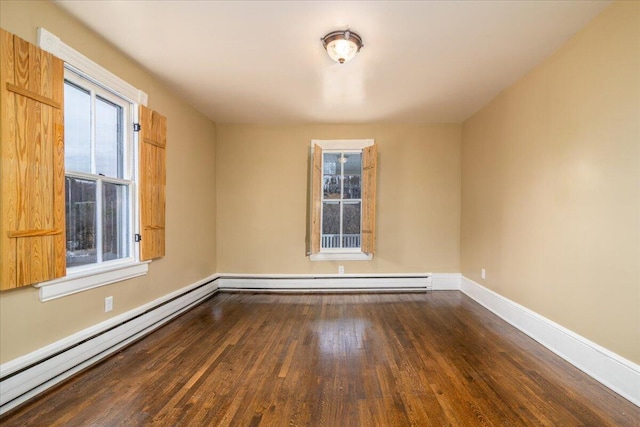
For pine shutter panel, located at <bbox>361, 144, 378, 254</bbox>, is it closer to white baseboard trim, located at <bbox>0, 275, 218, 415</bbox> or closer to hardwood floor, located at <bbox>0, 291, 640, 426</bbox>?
hardwood floor, located at <bbox>0, 291, 640, 426</bbox>

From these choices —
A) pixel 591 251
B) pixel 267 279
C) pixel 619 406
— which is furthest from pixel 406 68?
pixel 267 279

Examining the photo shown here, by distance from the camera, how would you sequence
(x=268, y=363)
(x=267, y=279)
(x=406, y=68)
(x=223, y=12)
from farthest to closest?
(x=267, y=279)
(x=406, y=68)
(x=268, y=363)
(x=223, y=12)

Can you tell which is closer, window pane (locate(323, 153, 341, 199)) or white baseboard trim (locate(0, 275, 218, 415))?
white baseboard trim (locate(0, 275, 218, 415))

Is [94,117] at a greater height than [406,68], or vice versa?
[406,68]

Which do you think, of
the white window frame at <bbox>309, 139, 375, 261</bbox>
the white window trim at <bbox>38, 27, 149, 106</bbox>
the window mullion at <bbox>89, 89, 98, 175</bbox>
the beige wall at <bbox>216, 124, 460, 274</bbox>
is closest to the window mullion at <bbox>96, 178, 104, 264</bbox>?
the window mullion at <bbox>89, 89, 98, 175</bbox>

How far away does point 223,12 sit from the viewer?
6.77 feet

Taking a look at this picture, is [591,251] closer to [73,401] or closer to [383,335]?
[383,335]

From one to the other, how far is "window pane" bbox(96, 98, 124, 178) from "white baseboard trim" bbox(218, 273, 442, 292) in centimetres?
245

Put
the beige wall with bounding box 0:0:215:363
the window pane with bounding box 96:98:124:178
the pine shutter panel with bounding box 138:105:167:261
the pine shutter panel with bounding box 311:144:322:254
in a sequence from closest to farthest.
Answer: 1. the beige wall with bounding box 0:0:215:363
2. the window pane with bounding box 96:98:124:178
3. the pine shutter panel with bounding box 138:105:167:261
4. the pine shutter panel with bounding box 311:144:322:254

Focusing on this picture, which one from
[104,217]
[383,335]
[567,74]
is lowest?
[383,335]

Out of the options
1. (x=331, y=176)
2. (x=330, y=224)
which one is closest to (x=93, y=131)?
(x=331, y=176)

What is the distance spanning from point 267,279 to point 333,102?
9.02 ft

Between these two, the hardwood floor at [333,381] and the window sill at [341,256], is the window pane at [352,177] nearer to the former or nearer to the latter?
the window sill at [341,256]

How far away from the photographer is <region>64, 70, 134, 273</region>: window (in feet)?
7.25
